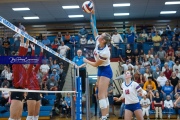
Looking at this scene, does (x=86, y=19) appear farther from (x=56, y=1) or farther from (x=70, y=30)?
(x=56, y=1)

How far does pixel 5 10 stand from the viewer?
966 inches

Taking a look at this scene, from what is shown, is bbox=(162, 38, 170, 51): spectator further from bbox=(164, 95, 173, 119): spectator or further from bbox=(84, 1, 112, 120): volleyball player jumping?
bbox=(84, 1, 112, 120): volleyball player jumping

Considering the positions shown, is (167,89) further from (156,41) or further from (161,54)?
(156,41)

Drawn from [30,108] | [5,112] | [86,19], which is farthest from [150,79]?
[86,19]

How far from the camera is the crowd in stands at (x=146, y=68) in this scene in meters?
14.4

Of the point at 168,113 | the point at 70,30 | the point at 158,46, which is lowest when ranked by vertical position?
the point at 168,113

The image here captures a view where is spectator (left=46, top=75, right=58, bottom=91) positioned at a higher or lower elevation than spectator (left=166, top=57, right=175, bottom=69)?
lower

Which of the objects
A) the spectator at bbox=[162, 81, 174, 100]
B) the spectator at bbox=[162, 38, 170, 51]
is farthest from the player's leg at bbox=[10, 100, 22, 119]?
the spectator at bbox=[162, 38, 170, 51]

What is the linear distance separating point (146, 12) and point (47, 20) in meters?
8.86

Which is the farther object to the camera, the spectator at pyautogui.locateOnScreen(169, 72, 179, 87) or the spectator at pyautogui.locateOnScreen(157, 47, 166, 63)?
the spectator at pyautogui.locateOnScreen(157, 47, 166, 63)

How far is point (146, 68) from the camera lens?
709 inches

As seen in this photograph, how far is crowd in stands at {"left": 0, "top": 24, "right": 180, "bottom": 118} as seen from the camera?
47.3 feet

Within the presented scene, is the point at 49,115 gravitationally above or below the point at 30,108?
below

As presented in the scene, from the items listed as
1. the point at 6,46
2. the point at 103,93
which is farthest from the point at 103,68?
the point at 6,46
